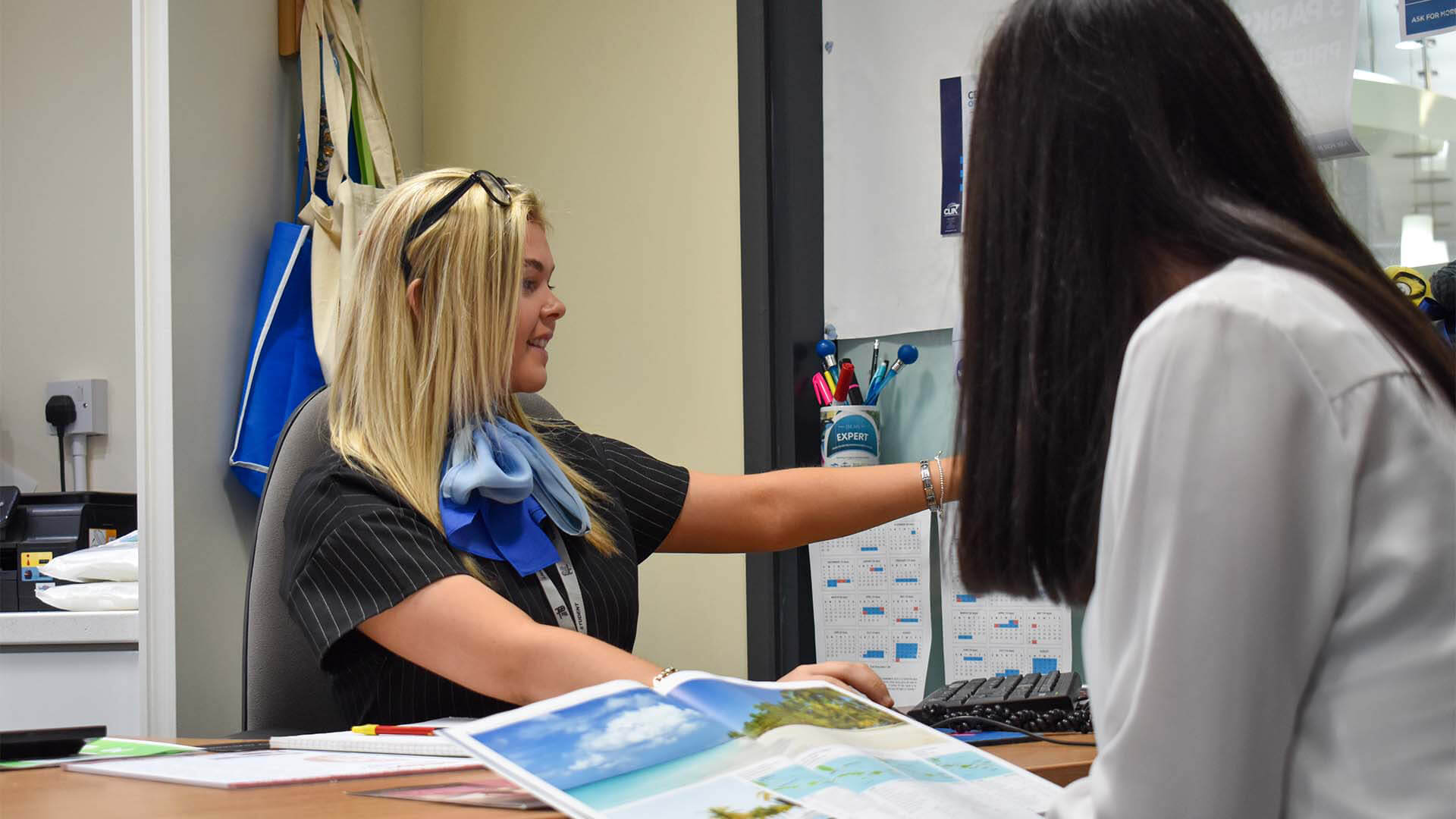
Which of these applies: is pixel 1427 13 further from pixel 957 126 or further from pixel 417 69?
pixel 417 69

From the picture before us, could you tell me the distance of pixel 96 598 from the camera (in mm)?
1733

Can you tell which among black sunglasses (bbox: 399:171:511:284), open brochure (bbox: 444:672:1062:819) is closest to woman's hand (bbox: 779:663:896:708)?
open brochure (bbox: 444:672:1062:819)

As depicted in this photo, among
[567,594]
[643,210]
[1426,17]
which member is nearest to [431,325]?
[567,594]

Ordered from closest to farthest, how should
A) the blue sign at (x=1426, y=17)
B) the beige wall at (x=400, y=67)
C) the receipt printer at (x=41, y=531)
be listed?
the blue sign at (x=1426, y=17), the receipt printer at (x=41, y=531), the beige wall at (x=400, y=67)

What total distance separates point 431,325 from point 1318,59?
1.29 meters

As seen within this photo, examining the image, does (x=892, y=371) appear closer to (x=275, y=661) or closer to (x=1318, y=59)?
(x=1318, y=59)

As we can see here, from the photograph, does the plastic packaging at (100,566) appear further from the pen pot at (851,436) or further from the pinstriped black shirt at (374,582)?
the pen pot at (851,436)

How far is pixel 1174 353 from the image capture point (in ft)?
1.57

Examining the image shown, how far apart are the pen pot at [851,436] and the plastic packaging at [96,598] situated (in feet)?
3.65

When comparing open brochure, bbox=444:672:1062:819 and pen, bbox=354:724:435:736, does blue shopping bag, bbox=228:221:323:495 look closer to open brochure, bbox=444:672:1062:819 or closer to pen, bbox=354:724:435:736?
pen, bbox=354:724:435:736

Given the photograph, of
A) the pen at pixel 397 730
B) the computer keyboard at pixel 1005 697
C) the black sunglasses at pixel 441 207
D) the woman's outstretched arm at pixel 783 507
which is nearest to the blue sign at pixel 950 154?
the woman's outstretched arm at pixel 783 507

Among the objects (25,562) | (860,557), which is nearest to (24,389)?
(25,562)

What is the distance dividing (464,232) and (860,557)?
967 millimetres

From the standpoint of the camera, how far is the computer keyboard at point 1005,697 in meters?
1.04
